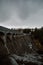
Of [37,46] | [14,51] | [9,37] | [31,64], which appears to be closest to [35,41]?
[37,46]

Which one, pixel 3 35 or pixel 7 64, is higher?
pixel 3 35

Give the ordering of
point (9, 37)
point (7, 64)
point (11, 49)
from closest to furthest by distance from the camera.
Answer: point (7, 64), point (11, 49), point (9, 37)

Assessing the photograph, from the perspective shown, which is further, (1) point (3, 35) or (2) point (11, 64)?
(1) point (3, 35)

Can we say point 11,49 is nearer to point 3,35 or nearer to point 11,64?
point 3,35

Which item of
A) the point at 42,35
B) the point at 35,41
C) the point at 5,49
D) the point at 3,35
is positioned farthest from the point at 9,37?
the point at 42,35

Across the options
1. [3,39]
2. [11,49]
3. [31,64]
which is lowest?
[31,64]

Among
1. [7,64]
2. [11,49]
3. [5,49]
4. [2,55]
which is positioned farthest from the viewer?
[11,49]

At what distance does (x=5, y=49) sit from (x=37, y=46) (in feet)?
73.3

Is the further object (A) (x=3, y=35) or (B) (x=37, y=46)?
(B) (x=37, y=46)

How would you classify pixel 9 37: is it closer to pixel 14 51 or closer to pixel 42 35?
pixel 14 51

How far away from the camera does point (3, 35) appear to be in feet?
139

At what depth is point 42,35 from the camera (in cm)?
6544

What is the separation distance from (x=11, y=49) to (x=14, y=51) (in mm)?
1041

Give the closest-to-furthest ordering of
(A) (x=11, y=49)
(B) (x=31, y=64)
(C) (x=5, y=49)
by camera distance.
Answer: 1. (B) (x=31, y=64)
2. (C) (x=5, y=49)
3. (A) (x=11, y=49)
